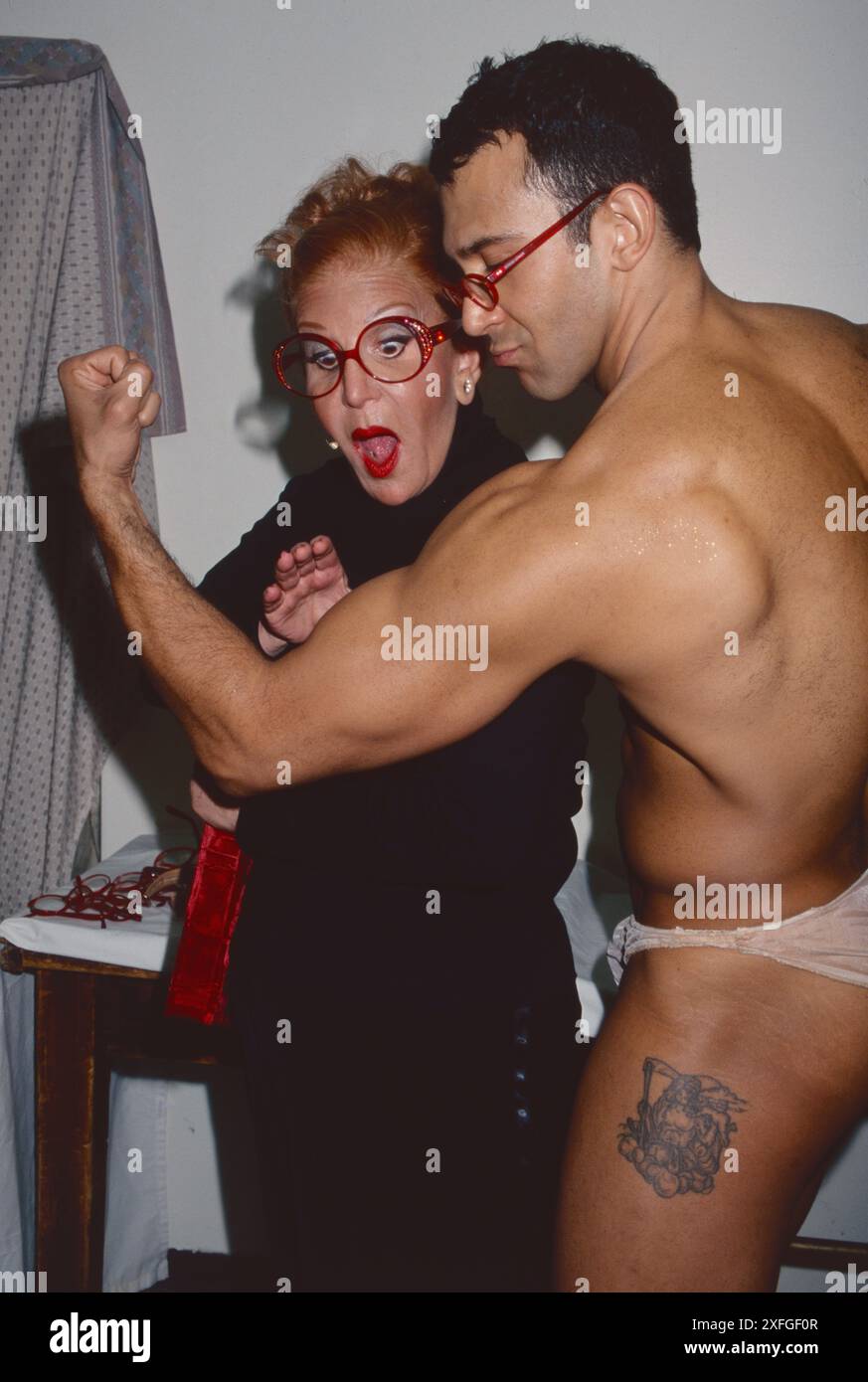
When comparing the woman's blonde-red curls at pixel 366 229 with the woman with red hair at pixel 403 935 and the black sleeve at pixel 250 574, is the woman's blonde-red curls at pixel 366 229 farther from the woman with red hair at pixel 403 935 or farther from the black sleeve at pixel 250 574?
the black sleeve at pixel 250 574

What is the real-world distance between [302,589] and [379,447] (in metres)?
0.24

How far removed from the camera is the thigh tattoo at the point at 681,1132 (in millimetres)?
1104

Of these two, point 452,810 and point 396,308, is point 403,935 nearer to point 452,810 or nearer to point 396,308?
point 452,810

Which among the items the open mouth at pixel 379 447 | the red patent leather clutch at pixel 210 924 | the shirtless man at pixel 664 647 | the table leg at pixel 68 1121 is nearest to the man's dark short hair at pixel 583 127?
the shirtless man at pixel 664 647

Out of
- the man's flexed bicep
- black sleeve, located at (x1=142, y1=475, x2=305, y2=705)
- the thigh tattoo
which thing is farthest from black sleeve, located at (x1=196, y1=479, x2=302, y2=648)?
the thigh tattoo

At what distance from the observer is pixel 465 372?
1484 millimetres

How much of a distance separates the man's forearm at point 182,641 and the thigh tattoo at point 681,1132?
22.5 inches

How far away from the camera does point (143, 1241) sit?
2.29 m

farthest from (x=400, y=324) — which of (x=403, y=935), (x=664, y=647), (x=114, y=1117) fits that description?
(x=114, y=1117)

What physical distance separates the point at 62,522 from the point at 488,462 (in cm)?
96

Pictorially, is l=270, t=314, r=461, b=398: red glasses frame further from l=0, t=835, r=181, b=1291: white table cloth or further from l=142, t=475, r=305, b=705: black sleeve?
l=0, t=835, r=181, b=1291: white table cloth

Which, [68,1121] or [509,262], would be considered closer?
[509,262]

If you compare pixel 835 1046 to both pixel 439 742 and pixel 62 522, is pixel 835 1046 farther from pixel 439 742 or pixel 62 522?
pixel 62 522
